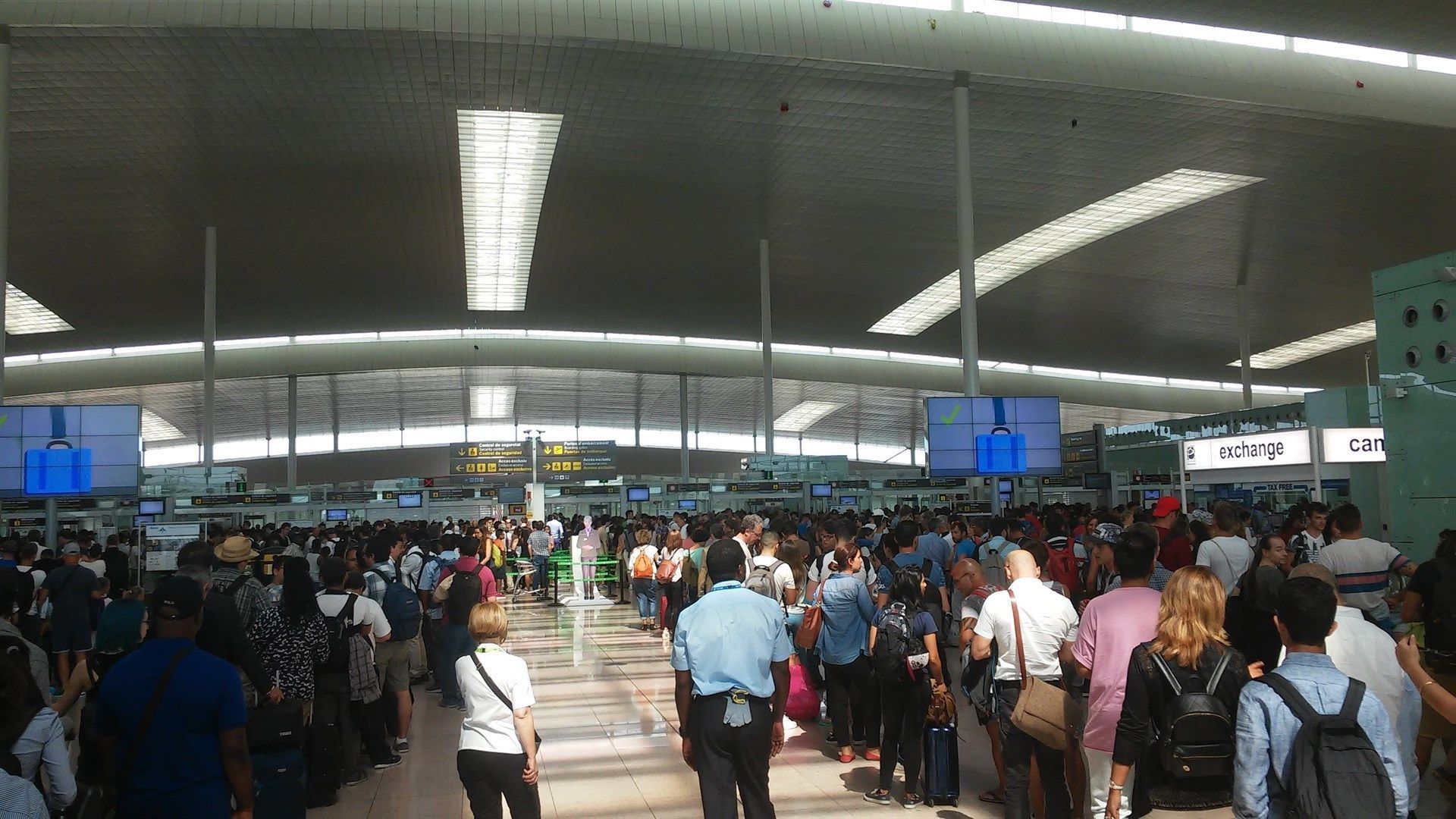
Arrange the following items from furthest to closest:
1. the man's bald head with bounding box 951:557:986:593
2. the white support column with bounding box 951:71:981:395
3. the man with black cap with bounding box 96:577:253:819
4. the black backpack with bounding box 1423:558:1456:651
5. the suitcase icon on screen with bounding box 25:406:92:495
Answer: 1. the white support column with bounding box 951:71:981:395
2. the suitcase icon on screen with bounding box 25:406:92:495
3. the man's bald head with bounding box 951:557:986:593
4. the black backpack with bounding box 1423:558:1456:651
5. the man with black cap with bounding box 96:577:253:819

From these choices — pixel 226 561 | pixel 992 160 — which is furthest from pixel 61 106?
pixel 992 160

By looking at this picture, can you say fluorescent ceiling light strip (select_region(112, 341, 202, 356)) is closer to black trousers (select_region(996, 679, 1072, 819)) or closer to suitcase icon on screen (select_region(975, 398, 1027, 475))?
suitcase icon on screen (select_region(975, 398, 1027, 475))

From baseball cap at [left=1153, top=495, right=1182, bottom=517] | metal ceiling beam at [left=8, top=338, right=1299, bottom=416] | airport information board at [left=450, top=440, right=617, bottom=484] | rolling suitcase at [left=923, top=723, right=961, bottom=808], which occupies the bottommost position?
rolling suitcase at [left=923, top=723, right=961, bottom=808]

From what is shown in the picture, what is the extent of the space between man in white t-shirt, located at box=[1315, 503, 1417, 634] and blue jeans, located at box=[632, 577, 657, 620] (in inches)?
439

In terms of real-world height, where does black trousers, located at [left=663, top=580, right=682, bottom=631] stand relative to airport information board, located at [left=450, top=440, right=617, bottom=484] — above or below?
below

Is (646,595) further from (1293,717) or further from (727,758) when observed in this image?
(1293,717)

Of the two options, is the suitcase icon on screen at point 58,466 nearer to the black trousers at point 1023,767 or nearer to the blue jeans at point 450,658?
the blue jeans at point 450,658

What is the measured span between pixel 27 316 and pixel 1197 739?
1339 inches

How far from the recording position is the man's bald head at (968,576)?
6.38m

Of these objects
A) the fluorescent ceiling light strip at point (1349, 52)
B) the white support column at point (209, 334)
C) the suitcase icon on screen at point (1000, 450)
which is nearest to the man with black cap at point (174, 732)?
the suitcase icon on screen at point (1000, 450)

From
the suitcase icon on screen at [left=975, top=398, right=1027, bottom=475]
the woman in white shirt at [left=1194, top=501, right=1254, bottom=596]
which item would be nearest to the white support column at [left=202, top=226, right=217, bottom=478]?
the suitcase icon on screen at [left=975, top=398, right=1027, bottom=475]

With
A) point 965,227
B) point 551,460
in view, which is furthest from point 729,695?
point 551,460

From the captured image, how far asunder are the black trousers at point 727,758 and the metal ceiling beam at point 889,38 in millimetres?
12754

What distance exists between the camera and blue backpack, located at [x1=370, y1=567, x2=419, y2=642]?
348 inches
